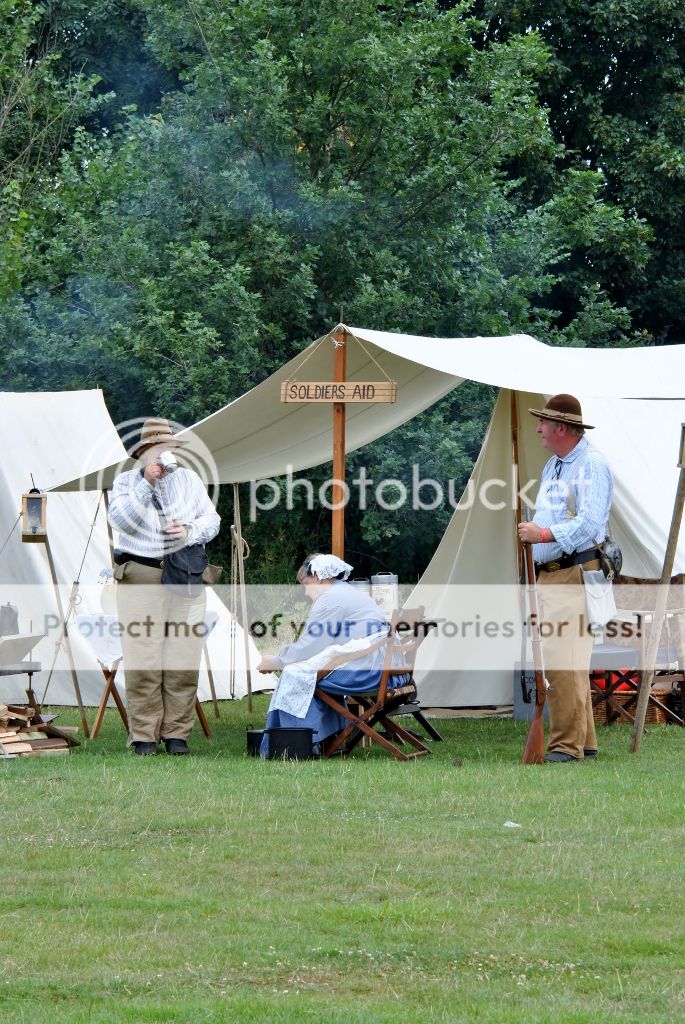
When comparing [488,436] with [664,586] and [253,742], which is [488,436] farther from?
[253,742]

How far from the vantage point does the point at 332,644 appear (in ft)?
22.8

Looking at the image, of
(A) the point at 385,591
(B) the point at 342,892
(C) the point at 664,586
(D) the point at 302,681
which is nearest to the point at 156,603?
(D) the point at 302,681

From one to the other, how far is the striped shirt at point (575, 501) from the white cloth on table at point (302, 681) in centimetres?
103

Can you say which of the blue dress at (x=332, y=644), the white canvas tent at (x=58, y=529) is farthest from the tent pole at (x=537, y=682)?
the white canvas tent at (x=58, y=529)

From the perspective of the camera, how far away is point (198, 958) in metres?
3.57

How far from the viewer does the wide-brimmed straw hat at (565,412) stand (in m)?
6.60

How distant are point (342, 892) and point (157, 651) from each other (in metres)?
2.91

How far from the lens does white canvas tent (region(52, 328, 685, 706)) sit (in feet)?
25.0

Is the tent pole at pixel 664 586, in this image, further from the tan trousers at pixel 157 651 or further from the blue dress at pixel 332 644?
the tan trousers at pixel 157 651

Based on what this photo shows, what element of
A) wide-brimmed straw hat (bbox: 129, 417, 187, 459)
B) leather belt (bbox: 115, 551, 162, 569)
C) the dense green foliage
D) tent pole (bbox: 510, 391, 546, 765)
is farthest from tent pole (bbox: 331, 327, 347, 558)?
the dense green foliage

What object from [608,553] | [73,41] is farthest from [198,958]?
[73,41]

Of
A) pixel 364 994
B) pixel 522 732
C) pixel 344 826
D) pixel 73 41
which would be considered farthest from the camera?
pixel 73 41

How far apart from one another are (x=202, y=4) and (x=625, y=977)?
41.6ft

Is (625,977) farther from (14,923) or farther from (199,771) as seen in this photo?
(199,771)
